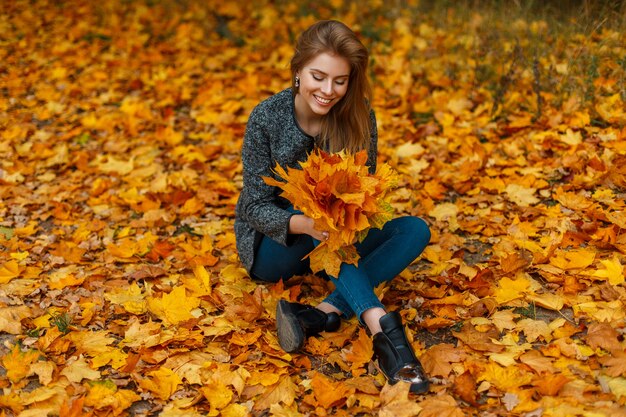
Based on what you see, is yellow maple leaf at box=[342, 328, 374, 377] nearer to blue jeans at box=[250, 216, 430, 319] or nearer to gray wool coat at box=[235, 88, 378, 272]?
blue jeans at box=[250, 216, 430, 319]

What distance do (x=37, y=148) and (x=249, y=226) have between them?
2.28 m

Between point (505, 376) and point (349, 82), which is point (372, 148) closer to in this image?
point (349, 82)

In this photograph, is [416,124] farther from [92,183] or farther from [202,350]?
[202,350]

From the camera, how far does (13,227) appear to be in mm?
3484

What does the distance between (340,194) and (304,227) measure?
0.29m

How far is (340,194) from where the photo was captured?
2332mm

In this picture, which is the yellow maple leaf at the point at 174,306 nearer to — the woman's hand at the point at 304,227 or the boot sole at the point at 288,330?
the boot sole at the point at 288,330

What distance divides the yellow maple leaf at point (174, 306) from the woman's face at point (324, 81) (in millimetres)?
963

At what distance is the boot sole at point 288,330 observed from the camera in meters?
2.40

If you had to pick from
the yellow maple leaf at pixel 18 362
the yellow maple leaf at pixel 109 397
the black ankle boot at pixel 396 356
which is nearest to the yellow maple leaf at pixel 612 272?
the black ankle boot at pixel 396 356

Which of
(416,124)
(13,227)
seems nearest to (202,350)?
(13,227)

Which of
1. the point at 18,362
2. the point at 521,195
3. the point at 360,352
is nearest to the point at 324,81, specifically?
the point at 360,352

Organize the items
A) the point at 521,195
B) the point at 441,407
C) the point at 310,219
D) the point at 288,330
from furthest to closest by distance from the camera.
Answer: the point at 521,195, the point at 310,219, the point at 288,330, the point at 441,407

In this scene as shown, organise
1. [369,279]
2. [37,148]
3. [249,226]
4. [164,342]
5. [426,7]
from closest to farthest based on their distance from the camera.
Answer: [164,342]
[369,279]
[249,226]
[37,148]
[426,7]
